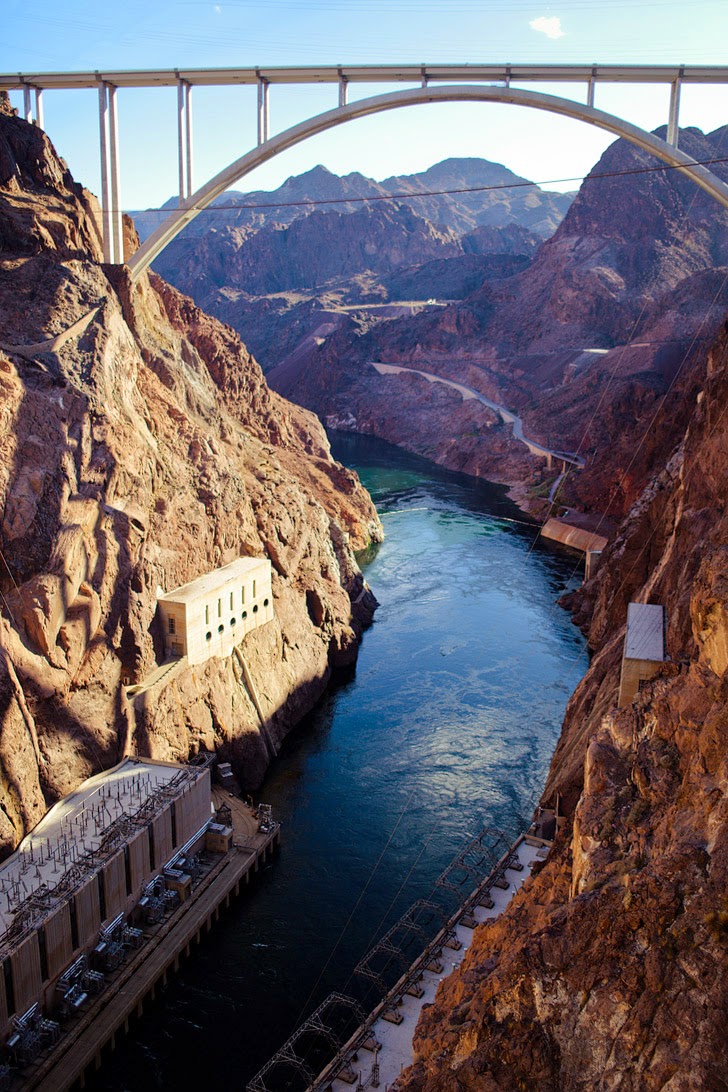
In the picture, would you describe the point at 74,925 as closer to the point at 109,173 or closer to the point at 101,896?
the point at 101,896

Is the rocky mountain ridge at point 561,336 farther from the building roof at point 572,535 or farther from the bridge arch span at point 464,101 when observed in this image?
the bridge arch span at point 464,101

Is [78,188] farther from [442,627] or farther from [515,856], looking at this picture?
[515,856]

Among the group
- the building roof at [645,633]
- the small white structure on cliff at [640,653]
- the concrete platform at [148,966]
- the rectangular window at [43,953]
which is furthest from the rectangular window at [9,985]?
the building roof at [645,633]

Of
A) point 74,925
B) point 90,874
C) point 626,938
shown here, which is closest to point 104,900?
point 90,874

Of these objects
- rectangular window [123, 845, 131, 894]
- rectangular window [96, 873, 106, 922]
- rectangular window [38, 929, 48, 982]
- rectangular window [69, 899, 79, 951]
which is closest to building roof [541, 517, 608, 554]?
rectangular window [123, 845, 131, 894]

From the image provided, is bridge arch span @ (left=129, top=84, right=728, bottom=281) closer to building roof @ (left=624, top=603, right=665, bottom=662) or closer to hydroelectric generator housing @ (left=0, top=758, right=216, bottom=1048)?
building roof @ (left=624, top=603, right=665, bottom=662)
